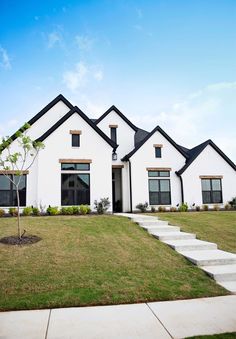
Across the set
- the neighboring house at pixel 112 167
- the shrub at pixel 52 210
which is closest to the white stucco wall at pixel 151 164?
the neighboring house at pixel 112 167

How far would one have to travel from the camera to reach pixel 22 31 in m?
12.9

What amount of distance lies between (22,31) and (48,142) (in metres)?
6.95

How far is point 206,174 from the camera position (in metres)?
20.3

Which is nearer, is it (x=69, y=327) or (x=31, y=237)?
(x=69, y=327)

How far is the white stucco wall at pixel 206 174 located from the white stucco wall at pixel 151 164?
Answer: 842 millimetres

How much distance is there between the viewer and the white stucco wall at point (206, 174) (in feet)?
65.1

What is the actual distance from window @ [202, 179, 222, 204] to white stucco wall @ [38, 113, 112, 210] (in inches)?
344

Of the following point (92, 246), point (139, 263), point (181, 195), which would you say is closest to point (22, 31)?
point (92, 246)

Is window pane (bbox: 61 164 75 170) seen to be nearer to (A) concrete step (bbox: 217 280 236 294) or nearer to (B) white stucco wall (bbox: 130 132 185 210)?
(B) white stucco wall (bbox: 130 132 185 210)

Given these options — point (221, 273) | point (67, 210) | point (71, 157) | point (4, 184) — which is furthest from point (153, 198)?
point (221, 273)

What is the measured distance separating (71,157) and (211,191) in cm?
1239

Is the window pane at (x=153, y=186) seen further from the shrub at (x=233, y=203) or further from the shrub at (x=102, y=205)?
the shrub at (x=233, y=203)

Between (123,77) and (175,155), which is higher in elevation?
(123,77)

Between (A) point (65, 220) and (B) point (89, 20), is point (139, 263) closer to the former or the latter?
(A) point (65, 220)
